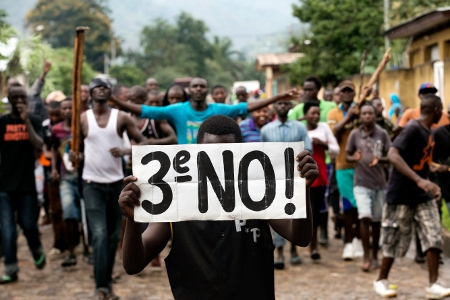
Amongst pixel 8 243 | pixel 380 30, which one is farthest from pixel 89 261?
pixel 380 30

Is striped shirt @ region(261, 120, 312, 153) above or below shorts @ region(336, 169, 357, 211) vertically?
above

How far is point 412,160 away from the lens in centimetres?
752

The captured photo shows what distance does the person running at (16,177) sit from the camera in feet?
28.3

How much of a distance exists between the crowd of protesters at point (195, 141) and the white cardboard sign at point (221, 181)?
100 inches

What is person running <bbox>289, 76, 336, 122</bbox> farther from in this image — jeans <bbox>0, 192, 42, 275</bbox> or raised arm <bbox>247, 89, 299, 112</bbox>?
jeans <bbox>0, 192, 42, 275</bbox>

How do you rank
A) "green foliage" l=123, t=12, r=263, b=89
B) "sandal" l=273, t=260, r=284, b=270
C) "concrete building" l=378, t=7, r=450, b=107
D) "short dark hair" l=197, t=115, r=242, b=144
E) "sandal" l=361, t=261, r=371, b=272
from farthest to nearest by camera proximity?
"green foliage" l=123, t=12, r=263, b=89 → "concrete building" l=378, t=7, r=450, b=107 → "sandal" l=273, t=260, r=284, b=270 → "sandal" l=361, t=261, r=371, b=272 → "short dark hair" l=197, t=115, r=242, b=144

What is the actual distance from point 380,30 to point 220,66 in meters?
69.0

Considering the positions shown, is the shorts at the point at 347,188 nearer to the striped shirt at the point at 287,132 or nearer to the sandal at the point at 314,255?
the sandal at the point at 314,255

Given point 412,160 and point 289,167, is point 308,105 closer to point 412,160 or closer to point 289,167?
point 412,160

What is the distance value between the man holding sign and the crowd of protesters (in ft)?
7.94

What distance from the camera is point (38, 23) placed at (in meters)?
109

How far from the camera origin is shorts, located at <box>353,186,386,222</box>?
30.1ft

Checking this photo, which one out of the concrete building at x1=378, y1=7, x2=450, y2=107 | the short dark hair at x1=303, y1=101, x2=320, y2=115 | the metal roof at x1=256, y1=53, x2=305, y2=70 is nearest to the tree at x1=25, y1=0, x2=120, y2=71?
the metal roof at x1=256, y1=53, x2=305, y2=70

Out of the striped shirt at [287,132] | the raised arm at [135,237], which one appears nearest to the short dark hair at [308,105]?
the striped shirt at [287,132]
